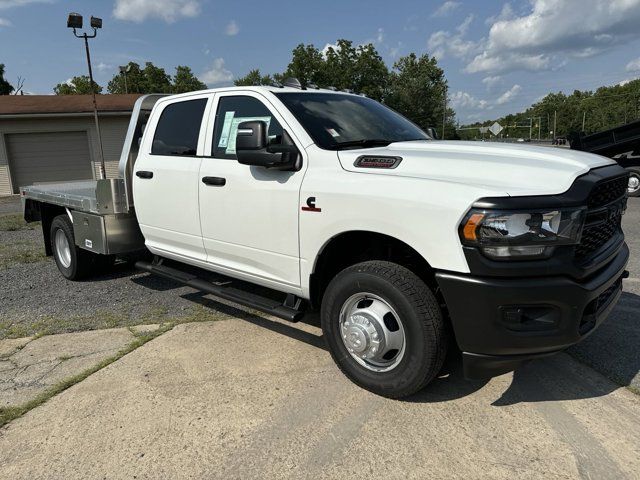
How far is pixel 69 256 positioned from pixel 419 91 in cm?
4191

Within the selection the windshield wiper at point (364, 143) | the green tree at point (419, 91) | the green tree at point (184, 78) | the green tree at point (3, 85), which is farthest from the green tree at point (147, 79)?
the windshield wiper at point (364, 143)

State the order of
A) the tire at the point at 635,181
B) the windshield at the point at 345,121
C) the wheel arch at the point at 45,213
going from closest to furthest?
the windshield at the point at 345,121, the wheel arch at the point at 45,213, the tire at the point at 635,181

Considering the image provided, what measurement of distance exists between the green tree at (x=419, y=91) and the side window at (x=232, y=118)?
37.7m

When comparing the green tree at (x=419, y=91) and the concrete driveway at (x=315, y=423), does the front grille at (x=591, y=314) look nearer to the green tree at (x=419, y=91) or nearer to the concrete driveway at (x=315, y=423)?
the concrete driveway at (x=315, y=423)

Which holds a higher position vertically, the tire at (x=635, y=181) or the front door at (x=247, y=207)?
the front door at (x=247, y=207)

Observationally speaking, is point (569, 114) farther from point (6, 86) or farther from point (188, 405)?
point (188, 405)

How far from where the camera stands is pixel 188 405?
326cm

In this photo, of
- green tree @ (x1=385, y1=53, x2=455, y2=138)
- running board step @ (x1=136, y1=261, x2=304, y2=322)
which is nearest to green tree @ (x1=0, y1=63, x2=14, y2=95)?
green tree @ (x1=385, y1=53, x2=455, y2=138)

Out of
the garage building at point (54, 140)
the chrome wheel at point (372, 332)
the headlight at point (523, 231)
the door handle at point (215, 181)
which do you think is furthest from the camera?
the garage building at point (54, 140)

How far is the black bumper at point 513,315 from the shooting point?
2.60 metres

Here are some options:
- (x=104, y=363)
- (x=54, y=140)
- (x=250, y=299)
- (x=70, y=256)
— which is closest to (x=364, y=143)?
(x=250, y=299)

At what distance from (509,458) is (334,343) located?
1264mm

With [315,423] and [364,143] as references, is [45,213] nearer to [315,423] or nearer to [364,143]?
[364,143]

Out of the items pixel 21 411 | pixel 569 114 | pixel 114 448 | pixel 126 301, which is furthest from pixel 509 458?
pixel 569 114
